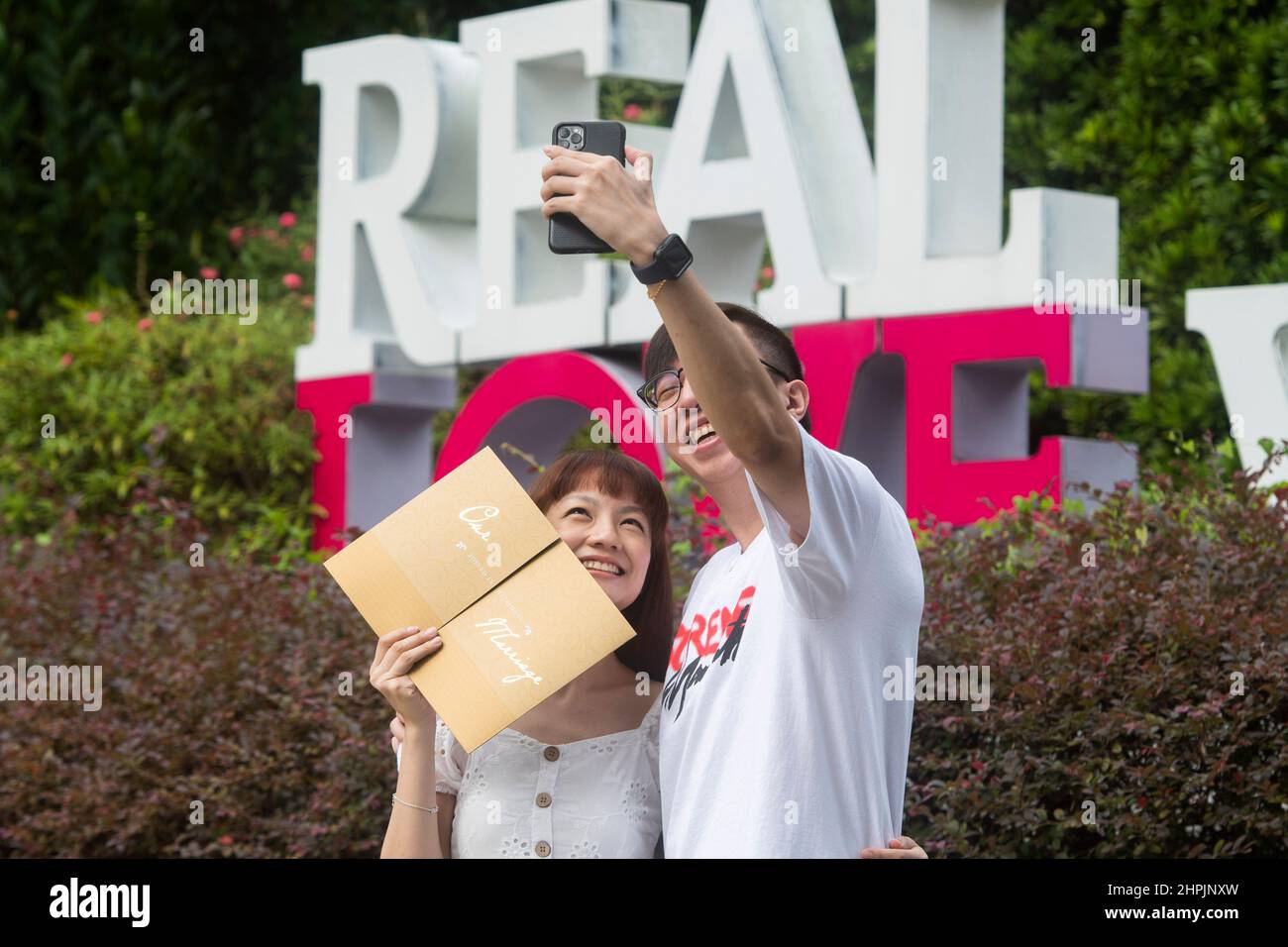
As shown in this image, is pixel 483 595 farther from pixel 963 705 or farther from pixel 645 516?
pixel 963 705

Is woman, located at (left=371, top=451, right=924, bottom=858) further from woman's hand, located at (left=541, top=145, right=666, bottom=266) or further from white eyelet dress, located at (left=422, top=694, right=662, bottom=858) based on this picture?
woman's hand, located at (left=541, top=145, right=666, bottom=266)

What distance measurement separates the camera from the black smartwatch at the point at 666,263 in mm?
2461

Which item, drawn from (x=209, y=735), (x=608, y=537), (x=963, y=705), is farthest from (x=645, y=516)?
(x=209, y=735)

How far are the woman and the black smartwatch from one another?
2.38 feet

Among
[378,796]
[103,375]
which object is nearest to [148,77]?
[103,375]

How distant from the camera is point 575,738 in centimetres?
312

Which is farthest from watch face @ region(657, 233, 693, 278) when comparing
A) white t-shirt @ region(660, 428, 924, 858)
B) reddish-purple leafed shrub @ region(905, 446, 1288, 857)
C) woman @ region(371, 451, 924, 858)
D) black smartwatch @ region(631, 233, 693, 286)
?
reddish-purple leafed shrub @ region(905, 446, 1288, 857)

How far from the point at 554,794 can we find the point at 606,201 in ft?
3.49

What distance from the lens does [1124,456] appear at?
21.5 feet

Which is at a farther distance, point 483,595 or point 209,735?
point 209,735

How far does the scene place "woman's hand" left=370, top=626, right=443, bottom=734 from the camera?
2.90m

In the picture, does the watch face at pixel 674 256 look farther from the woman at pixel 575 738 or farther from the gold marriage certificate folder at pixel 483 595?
the woman at pixel 575 738

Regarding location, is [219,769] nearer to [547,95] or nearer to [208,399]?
[547,95]

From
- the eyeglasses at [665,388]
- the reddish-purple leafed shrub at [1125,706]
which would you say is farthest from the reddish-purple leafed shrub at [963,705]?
the eyeglasses at [665,388]
